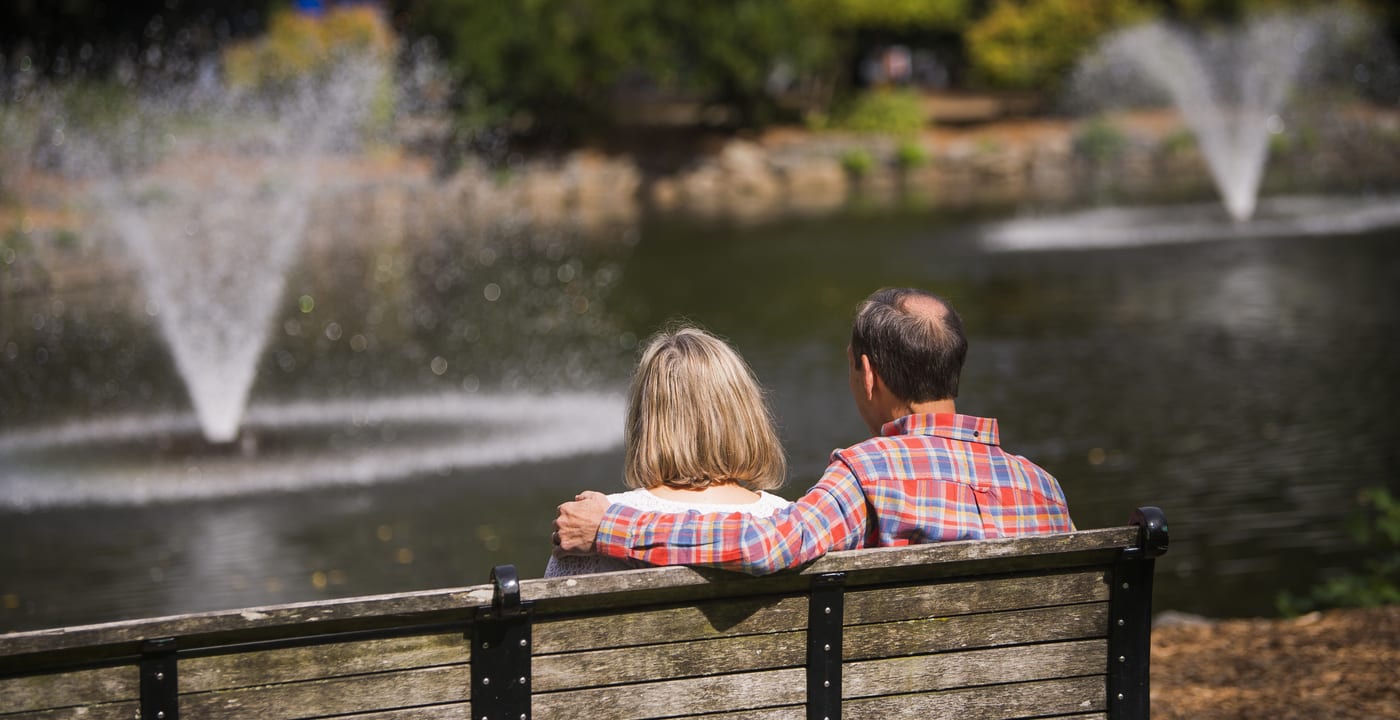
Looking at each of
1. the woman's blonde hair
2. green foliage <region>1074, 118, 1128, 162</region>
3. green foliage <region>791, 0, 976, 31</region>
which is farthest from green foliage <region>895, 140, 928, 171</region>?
the woman's blonde hair

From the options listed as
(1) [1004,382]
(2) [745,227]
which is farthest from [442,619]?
(2) [745,227]

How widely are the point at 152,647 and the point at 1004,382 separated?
8.71m

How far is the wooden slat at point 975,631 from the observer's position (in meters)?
2.66

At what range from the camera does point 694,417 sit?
111 inches

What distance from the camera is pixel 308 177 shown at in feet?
91.2

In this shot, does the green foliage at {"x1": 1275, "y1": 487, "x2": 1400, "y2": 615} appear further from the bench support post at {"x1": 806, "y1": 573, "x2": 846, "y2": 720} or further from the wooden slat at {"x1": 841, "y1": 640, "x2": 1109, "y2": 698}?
the bench support post at {"x1": 806, "y1": 573, "x2": 846, "y2": 720}

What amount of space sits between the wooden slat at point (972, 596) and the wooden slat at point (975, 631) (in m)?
0.02

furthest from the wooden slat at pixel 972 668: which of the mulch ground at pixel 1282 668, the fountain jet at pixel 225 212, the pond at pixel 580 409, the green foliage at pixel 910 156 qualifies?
the green foliage at pixel 910 156

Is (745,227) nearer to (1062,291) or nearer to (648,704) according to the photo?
(1062,291)

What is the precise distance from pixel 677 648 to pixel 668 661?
0.03 metres

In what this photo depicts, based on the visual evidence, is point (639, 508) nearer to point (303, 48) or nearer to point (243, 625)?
point (243, 625)

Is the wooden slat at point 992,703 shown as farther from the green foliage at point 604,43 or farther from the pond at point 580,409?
the green foliage at point 604,43

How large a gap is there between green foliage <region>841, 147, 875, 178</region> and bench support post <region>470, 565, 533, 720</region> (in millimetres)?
29344

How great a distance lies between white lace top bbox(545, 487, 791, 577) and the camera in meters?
2.76
